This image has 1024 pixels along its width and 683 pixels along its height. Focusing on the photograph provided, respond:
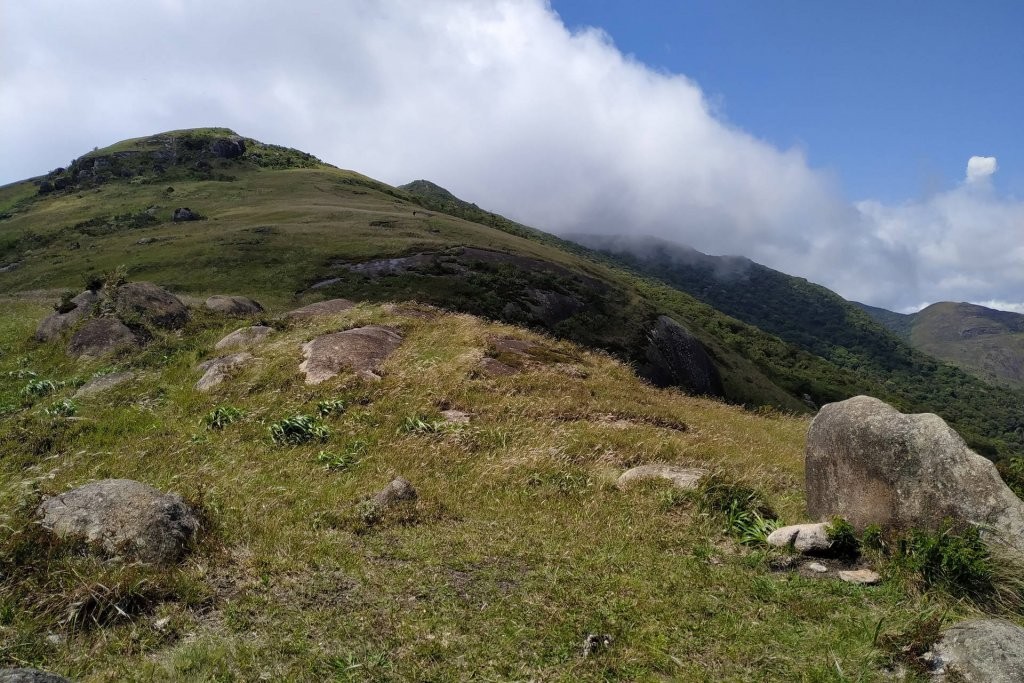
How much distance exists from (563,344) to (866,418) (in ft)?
49.9

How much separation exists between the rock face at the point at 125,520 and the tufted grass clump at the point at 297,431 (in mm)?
4838

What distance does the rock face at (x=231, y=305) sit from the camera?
99.6 feet

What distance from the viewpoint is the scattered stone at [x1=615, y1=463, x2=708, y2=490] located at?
34.8 feet

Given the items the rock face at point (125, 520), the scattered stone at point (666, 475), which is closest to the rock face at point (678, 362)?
the scattered stone at point (666, 475)

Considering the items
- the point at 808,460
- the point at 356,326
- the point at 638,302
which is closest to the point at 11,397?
the point at 356,326

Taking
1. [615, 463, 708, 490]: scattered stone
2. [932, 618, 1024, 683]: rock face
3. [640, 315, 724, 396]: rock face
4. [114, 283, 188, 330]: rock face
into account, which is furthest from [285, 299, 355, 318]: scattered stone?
[932, 618, 1024, 683]: rock face

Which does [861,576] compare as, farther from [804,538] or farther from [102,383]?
[102,383]

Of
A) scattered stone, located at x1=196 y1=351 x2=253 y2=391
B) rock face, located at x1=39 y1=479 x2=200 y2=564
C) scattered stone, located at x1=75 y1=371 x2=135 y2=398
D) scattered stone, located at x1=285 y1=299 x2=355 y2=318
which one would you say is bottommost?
scattered stone, located at x1=75 y1=371 x2=135 y2=398

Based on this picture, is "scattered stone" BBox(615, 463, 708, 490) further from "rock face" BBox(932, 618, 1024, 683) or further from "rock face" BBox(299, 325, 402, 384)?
"rock face" BBox(299, 325, 402, 384)

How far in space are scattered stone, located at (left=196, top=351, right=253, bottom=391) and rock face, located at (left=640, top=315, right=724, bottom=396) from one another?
30.4m

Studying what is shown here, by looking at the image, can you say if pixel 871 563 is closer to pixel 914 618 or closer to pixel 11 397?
pixel 914 618

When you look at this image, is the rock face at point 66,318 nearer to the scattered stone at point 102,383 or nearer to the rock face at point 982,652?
the scattered stone at point 102,383

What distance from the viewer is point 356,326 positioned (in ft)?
68.1

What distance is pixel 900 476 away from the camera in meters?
8.26
